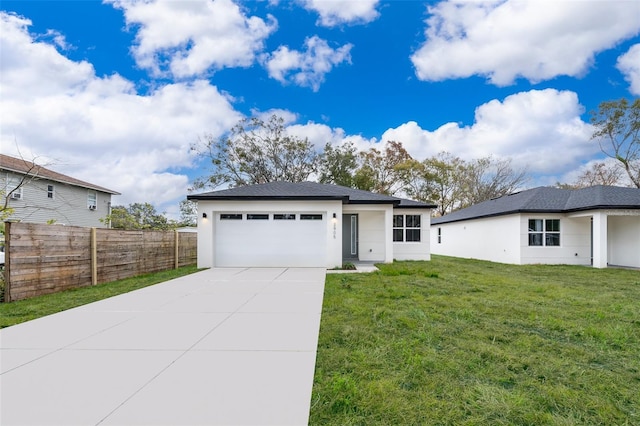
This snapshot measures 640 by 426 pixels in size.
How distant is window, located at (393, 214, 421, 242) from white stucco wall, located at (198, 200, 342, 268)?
5124mm

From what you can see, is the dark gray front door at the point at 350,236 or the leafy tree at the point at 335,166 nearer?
the dark gray front door at the point at 350,236

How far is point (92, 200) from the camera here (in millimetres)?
20438

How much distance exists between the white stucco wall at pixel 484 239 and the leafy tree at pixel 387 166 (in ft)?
26.2

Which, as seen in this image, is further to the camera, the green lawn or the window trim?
the window trim

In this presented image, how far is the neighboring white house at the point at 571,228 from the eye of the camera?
42.9 ft

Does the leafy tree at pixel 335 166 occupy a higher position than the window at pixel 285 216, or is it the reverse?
the leafy tree at pixel 335 166

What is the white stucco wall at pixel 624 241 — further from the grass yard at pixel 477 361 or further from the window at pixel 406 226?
the grass yard at pixel 477 361

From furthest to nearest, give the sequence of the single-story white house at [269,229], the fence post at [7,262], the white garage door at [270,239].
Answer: the white garage door at [270,239] < the single-story white house at [269,229] < the fence post at [7,262]

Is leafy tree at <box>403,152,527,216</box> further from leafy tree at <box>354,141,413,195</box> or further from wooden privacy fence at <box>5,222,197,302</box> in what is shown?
wooden privacy fence at <box>5,222,197,302</box>

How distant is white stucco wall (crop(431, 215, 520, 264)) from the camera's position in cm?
1505

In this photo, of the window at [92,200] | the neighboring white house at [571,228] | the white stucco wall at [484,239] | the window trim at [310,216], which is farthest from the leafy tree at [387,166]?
the window at [92,200]

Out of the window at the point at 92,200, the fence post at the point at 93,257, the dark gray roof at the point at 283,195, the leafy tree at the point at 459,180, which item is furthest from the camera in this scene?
the leafy tree at the point at 459,180

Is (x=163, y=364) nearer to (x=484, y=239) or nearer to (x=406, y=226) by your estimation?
(x=406, y=226)

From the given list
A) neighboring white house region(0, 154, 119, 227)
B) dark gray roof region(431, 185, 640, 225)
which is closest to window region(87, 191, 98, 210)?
neighboring white house region(0, 154, 119, 227)
